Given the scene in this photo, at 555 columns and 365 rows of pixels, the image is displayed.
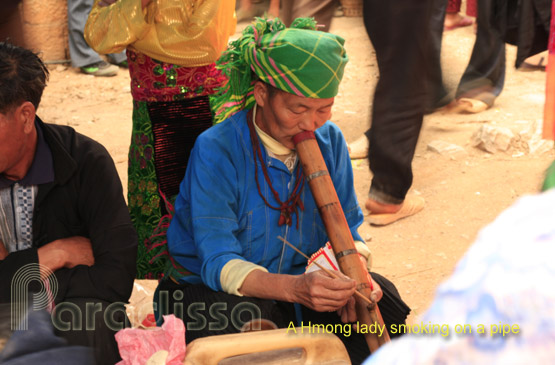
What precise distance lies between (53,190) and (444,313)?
2165 millimetres

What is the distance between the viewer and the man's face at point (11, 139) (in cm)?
226

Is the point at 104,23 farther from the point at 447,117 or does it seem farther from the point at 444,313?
the point at 447,117

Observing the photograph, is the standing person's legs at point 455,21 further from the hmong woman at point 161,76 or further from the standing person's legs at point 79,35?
the hmong woman at point 161,76

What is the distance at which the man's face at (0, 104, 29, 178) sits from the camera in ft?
7.41

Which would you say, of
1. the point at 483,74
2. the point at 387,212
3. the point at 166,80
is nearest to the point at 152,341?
the point at 166,80

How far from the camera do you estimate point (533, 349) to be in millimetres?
464

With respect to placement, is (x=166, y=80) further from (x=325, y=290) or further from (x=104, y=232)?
(x=325, y=290)

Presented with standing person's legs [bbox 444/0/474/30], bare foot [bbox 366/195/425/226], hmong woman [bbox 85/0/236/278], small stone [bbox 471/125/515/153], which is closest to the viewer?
hmong woman [bbox 85/0/236/278]

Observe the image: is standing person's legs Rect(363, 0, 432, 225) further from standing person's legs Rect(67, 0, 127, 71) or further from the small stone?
standing person's legs Rect(67, 0, 127, 71)

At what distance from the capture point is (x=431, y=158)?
5125 mm

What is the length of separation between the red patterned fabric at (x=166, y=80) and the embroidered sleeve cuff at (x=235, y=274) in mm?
1159

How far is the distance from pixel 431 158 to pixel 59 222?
3.30 m

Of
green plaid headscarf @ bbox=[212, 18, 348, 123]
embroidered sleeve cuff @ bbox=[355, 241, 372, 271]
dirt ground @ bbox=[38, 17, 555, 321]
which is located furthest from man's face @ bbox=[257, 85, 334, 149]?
dirt ground @ bbox=[38, 17, 555, 321]

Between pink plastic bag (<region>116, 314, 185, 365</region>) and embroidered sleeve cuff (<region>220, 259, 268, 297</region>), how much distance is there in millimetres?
431
